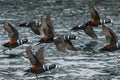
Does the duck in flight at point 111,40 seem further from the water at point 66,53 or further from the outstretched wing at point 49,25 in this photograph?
the outstretched wing at point 49,25

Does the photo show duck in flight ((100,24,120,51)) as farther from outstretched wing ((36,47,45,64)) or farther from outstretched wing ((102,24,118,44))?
outstretched wing ((36,47,45,64))

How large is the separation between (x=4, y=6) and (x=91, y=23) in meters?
21.8

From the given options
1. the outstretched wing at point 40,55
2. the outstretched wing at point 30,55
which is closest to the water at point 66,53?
the outstretched wing at point 40,55

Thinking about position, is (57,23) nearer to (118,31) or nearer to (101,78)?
(118,31)

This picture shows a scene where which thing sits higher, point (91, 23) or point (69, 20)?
point (91, 23)

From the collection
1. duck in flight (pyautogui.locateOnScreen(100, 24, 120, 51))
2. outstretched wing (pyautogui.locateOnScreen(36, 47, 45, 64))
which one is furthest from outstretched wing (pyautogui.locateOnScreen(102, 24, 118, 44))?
outstretched wing (pyautogui.locateOnScreen(36, 47, 45, 64))

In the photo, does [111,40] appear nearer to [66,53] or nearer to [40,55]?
[40,55]

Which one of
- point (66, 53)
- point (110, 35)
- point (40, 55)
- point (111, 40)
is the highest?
point (40, 55)

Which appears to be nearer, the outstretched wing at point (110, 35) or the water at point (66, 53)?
the outstretched wing at point (110, 35)

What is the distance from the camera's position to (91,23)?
24.6 metres

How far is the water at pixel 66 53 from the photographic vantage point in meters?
21.6

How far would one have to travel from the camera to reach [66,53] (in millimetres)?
26234

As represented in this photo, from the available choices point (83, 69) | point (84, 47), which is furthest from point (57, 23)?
point (83, 69)

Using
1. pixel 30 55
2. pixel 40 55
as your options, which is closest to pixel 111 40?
pixel 40 55
